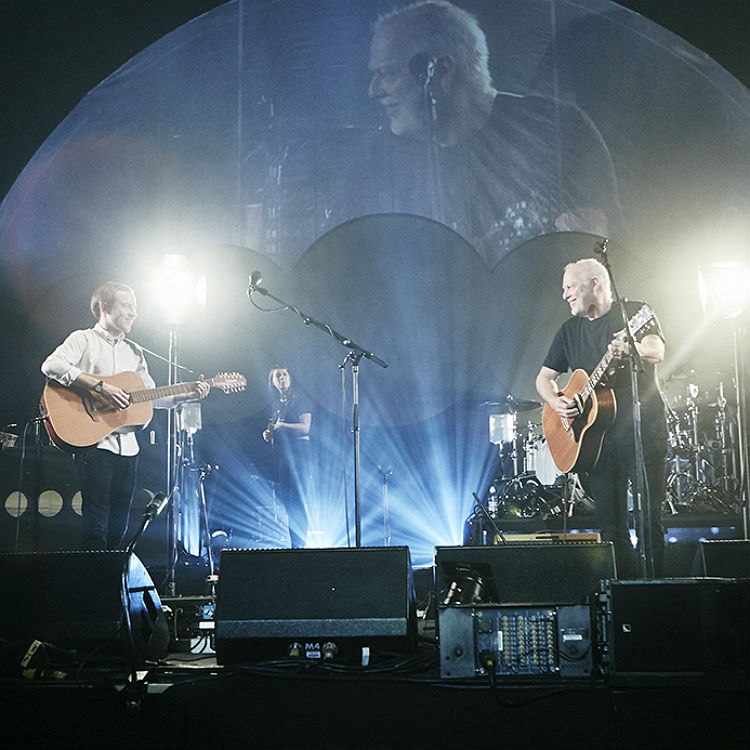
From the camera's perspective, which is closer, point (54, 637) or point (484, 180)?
point (54, 637)

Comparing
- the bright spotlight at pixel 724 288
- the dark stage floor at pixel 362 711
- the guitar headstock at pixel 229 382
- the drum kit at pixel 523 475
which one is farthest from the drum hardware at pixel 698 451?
the dark stage floor at pixel 362 711

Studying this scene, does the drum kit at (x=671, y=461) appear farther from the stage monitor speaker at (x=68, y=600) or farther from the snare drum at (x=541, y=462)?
the stage monitor speaker at (x=68, y=600)

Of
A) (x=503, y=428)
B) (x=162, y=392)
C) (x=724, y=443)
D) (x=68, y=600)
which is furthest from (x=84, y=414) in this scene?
(x=724, y=443)

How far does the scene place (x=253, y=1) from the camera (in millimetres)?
5070

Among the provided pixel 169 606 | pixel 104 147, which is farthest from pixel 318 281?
pixel 169 606

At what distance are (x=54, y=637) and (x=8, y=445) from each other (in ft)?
8.92

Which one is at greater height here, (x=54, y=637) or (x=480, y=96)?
(x=480, y=96)

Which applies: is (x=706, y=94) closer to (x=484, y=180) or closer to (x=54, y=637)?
(x=484, y=180)

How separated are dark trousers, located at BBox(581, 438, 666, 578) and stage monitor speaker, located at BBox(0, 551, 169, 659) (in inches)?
103

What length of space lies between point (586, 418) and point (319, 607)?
2707 millimetres

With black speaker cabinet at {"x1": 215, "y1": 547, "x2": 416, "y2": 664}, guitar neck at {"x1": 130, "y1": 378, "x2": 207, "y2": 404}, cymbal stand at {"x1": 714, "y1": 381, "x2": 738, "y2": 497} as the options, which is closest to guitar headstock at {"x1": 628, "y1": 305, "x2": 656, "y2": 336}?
cymbal stand at {"x1": 714, "y1": 381, "x2": 738, "y2": 497}

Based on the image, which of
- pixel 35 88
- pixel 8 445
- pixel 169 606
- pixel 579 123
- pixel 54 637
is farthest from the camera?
pixel 579 123

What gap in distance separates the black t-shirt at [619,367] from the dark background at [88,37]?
1535 millimetres

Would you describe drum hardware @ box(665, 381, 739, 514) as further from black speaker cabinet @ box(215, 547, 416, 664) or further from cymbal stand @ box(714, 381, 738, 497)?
black speaker cabinet @ box(215, 547, 416, 664)
